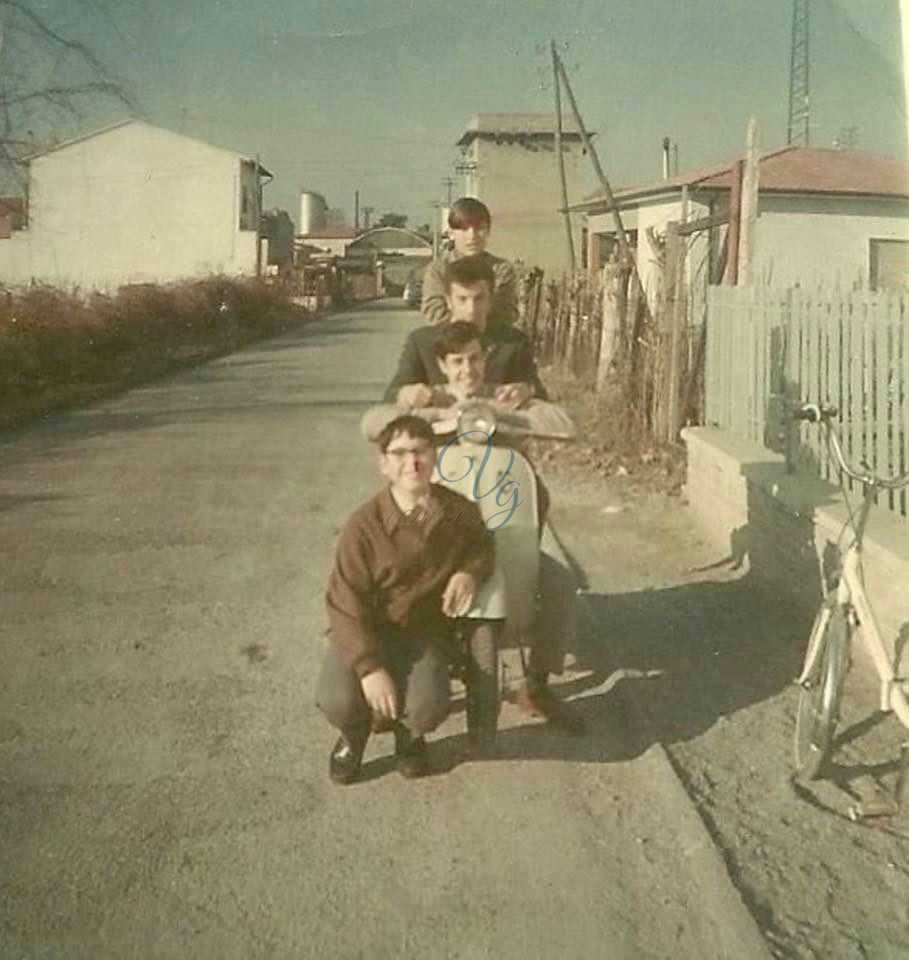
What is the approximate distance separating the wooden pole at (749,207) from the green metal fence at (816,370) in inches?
19.0

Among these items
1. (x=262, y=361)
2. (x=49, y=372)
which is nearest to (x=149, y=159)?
(x=262, y=361)

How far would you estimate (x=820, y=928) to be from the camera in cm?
302

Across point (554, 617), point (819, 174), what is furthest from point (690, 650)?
point (819, 174)

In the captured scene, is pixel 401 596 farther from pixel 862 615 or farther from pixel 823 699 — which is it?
pixel 862 615

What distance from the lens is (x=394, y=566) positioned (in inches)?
150

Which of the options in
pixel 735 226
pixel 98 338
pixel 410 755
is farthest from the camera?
pixel 98 338

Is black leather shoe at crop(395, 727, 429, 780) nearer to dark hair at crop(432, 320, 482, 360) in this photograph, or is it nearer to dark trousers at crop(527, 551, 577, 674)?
dark trousers at crop(527, 551, 577, 674)

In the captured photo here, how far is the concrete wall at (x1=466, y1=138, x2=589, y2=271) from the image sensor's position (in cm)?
1055

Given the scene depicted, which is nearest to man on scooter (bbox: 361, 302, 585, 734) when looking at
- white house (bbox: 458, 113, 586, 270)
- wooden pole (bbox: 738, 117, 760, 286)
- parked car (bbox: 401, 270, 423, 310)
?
parked car (bbox: 401, 270, 423, 310)

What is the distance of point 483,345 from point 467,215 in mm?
567

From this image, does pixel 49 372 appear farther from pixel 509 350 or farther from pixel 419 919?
pixel 419 919

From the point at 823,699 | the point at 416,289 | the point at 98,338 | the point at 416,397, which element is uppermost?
the point at 98,338

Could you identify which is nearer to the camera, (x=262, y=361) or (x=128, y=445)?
(x=128, y=445)

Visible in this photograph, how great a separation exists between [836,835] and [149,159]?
46659mm
